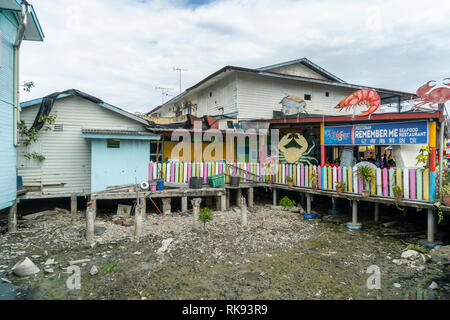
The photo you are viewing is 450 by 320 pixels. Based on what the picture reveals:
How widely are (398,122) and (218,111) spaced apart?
11829mm

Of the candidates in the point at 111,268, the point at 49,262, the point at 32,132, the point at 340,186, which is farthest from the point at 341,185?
the point at 32,132

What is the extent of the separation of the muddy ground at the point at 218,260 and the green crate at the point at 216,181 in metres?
2.11

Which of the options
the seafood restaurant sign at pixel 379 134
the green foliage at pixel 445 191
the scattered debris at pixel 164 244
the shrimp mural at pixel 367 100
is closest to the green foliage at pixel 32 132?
→ the scattered debris at pixel 164 244

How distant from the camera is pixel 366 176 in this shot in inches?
409

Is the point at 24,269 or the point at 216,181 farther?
the point at 216,181

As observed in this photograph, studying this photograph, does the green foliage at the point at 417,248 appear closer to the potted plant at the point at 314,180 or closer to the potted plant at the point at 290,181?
the potted plant at the point at 314,180

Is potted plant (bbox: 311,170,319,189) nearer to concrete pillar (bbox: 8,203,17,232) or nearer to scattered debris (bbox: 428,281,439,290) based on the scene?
scattered debris (bbox: 428,281,439,290)

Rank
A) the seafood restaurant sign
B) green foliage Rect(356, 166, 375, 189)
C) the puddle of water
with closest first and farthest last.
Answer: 1. the puddle of water
2. the seafood restaurant sign
3. green foliage Rect(356, 166, 375, 189)

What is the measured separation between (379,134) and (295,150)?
4282 mm

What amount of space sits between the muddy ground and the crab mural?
350 centimetres

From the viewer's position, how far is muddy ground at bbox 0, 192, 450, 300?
625 cm

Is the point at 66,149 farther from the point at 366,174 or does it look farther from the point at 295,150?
the point at 366,174

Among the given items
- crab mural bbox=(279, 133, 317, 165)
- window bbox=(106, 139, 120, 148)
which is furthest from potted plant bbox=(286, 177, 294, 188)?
window bbox=(106, 139, 120, 148)
